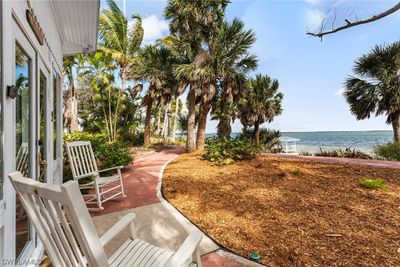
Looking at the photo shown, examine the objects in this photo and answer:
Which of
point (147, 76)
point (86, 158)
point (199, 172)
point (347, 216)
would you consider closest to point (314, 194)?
point (347, 216)

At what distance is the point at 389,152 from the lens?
9320mm

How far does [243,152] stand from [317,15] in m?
5.36

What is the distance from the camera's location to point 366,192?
4305 mm

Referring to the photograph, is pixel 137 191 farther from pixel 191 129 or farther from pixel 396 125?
pixel 396 125

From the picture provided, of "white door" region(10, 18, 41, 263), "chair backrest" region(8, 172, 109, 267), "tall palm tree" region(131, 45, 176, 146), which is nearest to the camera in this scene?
"chair backrest" region(8, 172, 109, 267)

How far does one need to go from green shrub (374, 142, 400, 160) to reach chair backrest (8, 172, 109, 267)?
11.6 meters

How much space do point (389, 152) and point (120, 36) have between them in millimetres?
14658

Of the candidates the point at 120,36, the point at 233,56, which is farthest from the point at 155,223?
the point at 120,36

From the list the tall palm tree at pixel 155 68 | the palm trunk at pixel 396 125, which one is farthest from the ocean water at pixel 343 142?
the tall palm tree at pixel 155 68

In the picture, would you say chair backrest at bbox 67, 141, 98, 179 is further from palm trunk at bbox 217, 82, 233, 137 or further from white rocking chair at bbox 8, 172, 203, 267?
palm trunk at bbox 217, 82, 233, 137

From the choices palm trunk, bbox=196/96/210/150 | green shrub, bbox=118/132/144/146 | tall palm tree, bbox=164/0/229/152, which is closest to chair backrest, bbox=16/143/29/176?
tall palm tree, bbox=164/0/229/152

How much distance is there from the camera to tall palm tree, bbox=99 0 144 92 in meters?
12.7

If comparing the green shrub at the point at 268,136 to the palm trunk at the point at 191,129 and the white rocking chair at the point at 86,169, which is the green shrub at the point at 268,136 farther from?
the white rocking chair at the point at 86,169

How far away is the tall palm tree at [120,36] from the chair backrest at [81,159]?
9.33m
